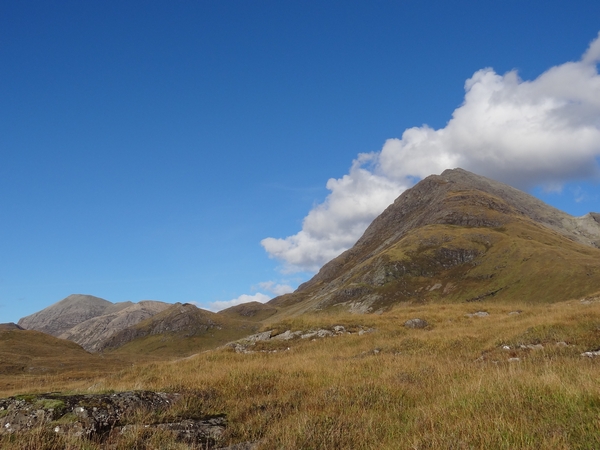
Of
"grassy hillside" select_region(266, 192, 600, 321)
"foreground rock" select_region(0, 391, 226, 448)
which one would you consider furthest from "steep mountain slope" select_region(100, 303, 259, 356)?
"foreground rock" select_region(0, 391, 226, 448)

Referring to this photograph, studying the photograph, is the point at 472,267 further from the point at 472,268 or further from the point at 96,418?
the point at 96,418

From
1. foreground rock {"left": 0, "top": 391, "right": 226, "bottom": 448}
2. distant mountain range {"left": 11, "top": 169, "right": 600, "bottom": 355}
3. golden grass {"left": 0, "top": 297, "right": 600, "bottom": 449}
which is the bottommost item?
golden grass {"left": 0, "top": 297, "right": 600, "bottom": 449}

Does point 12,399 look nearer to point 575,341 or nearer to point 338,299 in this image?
point 575,341

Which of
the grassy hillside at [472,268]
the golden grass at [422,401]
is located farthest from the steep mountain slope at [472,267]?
the golden grass at [422,401]

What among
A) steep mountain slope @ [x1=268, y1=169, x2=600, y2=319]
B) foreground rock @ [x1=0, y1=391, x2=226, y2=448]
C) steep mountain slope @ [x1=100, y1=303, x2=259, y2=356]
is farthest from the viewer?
steep mountain slope @ [x1=100, y1=303, x2=259, y2=356]

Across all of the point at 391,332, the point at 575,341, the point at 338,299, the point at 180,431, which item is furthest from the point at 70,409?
the point at 338,299

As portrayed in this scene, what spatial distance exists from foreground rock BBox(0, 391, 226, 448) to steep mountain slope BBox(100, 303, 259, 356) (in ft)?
457

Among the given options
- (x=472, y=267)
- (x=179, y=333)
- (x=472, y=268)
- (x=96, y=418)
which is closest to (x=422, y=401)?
(x=96, y=418)

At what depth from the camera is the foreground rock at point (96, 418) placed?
646 centimetres

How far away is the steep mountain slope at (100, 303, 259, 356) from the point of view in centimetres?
14762

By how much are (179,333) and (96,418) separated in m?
167

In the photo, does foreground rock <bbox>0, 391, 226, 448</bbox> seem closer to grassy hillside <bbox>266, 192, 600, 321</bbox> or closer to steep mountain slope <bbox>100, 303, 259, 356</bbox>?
grassy hillside <bbox>266, 192, 600, 321</bbox>

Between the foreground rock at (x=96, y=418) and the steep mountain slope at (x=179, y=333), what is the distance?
5480 inches

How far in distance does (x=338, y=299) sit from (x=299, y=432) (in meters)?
→ 157
